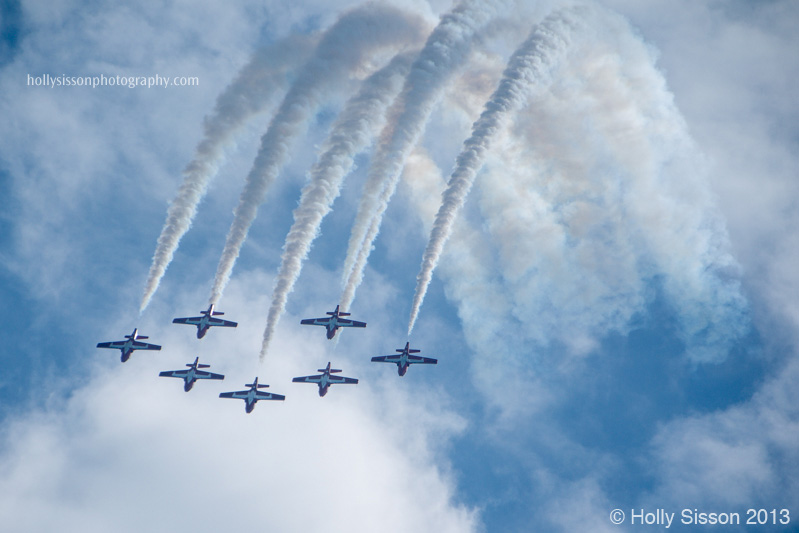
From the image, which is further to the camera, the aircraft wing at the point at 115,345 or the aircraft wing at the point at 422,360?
the aircraft wing at the point at 115,345

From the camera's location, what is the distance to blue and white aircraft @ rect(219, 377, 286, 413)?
56562 mm

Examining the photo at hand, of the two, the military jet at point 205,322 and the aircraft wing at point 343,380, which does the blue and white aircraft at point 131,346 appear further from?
the aircraft wing at point 343,380

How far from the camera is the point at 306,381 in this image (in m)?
56.9

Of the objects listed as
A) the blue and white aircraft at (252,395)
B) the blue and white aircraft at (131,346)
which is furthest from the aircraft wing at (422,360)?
the blue and white aircraft at (131,346)

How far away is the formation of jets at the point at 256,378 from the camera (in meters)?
53.8

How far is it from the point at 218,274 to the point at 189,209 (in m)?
4.63

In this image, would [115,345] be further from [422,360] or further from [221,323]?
[422,360]

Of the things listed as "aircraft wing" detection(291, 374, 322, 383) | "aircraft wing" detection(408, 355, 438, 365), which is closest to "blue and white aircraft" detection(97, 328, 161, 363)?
"aircraft wing" detection(291, 374, 322, 383)

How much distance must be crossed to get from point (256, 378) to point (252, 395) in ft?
4.39

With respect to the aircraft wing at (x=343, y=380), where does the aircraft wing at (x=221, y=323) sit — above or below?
above

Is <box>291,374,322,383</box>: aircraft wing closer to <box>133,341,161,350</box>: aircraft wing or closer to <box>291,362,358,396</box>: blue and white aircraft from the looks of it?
<box>291,362,358,396</box>: blue and white aircraft

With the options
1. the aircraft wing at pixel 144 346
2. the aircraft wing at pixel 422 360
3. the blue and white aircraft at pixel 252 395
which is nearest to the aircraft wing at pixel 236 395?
the blue and white aircraft at pixel 252 395

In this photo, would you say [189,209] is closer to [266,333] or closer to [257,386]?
[266,333]

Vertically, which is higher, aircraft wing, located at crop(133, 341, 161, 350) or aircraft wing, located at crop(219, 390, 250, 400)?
aircraft wing, located at crop(133, 341, 161, 350)
